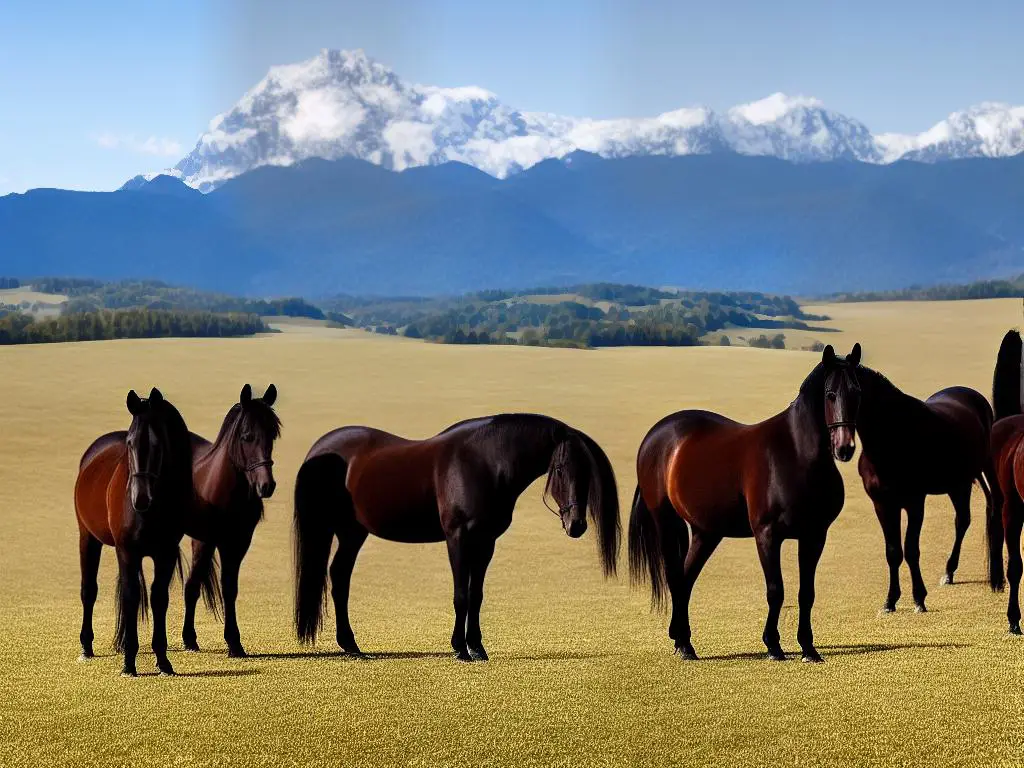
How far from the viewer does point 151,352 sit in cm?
8219

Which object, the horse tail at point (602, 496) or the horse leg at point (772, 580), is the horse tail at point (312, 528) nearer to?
the horse tail at point (602, 496)

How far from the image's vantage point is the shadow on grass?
12919 mm

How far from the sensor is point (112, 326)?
9944 cm

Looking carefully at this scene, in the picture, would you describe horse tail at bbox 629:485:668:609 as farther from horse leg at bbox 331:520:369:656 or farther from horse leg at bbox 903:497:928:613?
horse leg at bbox 903:497:928:613

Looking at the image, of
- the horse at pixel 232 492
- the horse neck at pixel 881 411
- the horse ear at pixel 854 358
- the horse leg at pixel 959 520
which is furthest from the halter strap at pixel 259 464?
the horse leg at pixel 959 520

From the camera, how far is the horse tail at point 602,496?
1233 centimetres

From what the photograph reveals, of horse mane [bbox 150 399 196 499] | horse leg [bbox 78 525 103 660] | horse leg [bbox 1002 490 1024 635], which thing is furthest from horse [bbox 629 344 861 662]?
horse leg [bbox 78 525 103 660]

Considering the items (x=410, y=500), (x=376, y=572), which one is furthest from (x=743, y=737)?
(x=376, y=572)

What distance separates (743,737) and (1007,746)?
1.85 metres

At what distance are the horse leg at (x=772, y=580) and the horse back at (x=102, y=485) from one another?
5856 mm

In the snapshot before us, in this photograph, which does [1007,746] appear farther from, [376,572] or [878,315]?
[878,315]

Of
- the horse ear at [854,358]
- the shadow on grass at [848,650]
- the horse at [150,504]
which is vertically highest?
the horse ear at [854,358]

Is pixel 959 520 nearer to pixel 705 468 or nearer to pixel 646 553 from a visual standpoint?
pixel 646 553

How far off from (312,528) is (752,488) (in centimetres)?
429
